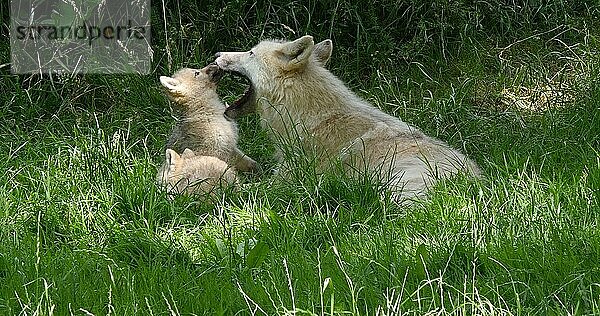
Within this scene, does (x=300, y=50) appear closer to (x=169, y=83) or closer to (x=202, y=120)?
(x=202, y=120)

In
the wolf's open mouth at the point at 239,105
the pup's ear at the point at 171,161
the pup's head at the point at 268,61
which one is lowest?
the pup's ear at the point at 171,161

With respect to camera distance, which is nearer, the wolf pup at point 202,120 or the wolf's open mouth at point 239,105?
the wolf pup at point 202,120

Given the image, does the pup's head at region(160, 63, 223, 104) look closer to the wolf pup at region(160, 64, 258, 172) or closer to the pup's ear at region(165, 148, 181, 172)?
the wolf pup at region(160, 64, 258, 172)

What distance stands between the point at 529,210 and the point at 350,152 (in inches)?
66.1

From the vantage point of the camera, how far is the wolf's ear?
21.3 ft

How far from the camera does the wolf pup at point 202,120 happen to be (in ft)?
21.9

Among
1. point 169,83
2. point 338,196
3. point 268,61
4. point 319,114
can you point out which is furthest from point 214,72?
point 338,196

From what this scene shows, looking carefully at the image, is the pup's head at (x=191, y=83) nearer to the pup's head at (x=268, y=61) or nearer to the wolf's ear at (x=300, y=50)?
the pup's head at (x=268, y=61)

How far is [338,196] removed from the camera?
5434 mm

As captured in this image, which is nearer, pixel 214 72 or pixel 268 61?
pixel 268 61

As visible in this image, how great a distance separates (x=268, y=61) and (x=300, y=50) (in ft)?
0.83

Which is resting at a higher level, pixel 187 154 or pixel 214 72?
pixel 214 72

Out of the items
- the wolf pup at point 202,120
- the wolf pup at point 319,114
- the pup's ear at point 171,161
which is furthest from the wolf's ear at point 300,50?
the pup's ear at point 171,161

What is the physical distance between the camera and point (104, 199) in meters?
5.41
